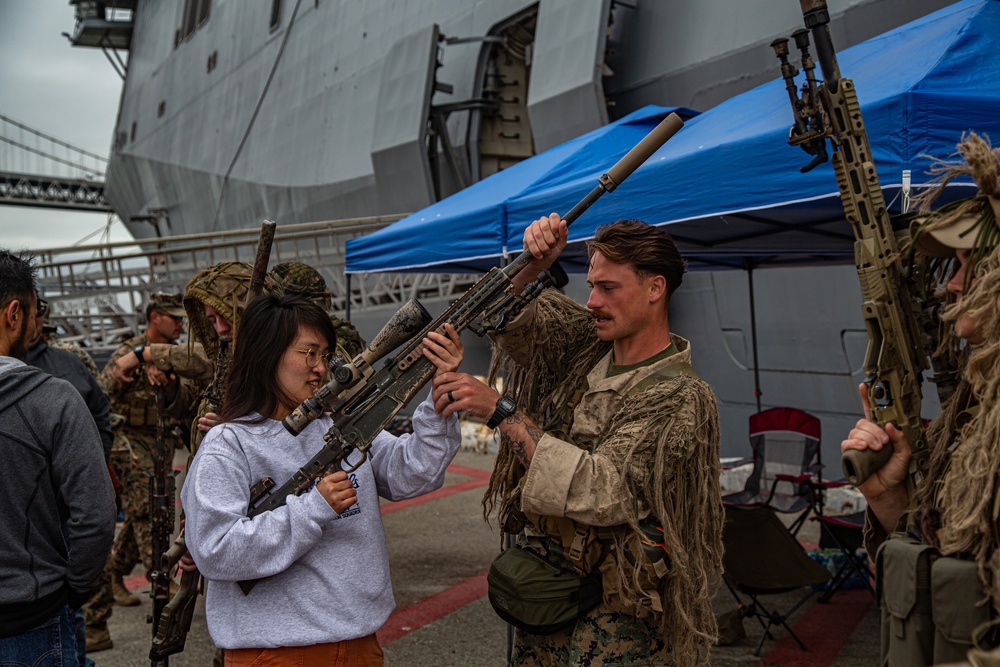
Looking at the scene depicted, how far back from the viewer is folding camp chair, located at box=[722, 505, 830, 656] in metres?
4.19

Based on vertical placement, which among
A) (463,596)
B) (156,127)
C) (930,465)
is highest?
(156,127)

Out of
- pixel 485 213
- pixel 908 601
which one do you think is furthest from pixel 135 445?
pixel 908 601

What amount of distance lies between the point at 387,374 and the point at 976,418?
4.67ft

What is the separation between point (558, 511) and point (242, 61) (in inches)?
734

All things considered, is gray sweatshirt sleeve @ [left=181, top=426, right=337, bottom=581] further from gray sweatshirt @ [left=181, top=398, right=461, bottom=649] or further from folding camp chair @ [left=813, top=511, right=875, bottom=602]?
folding camp chair @ [left=813, top=511, right=875, bottom=602]

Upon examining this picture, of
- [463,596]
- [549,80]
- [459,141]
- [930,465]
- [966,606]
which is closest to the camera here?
[966,606]

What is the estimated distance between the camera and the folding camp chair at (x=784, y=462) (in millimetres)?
5211

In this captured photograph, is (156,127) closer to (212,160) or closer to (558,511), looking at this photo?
(212,160)

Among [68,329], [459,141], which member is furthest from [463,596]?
[68,329]

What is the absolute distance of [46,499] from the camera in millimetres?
2361

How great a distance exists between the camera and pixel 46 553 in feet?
7.68

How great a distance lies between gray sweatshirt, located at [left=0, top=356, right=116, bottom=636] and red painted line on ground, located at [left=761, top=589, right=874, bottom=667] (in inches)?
130

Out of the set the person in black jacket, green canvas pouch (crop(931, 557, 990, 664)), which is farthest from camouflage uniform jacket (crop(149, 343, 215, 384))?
green canvas pouch (crop(931, 557, 990, 664))

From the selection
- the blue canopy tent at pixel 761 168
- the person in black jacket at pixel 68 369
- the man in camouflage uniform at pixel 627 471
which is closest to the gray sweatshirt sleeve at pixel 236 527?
the man in camouflage uniform at pixel 627 471
